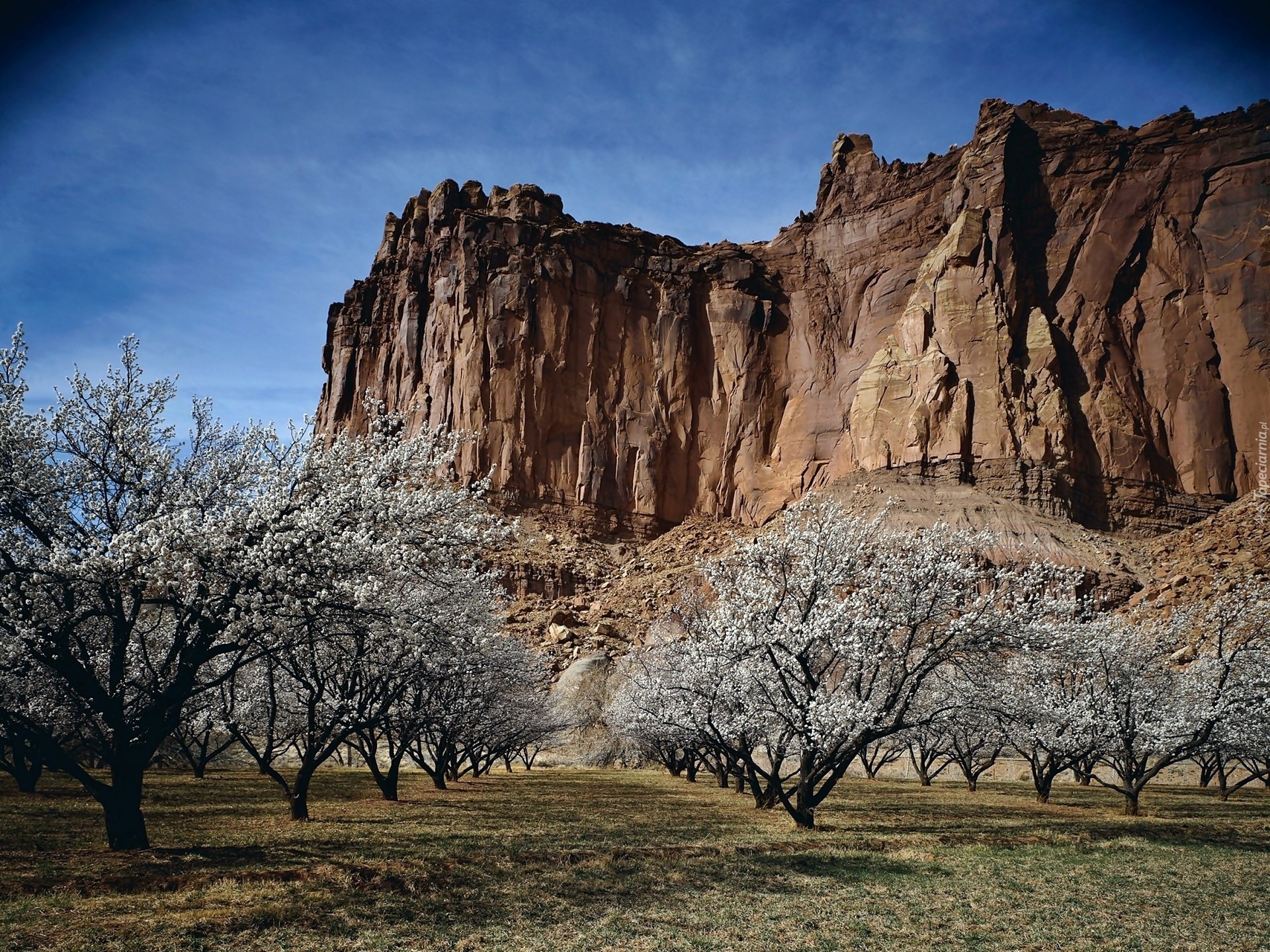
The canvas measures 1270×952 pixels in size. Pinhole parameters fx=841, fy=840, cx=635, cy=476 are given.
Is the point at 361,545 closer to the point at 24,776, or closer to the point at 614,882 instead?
the point at 614,882

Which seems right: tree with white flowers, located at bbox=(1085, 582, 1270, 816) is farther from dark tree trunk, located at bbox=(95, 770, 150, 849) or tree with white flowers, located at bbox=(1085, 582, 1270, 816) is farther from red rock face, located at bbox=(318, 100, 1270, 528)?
red rock face, located at bbox=(318, 100, 1270, 528)

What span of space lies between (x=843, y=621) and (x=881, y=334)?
3800 inches

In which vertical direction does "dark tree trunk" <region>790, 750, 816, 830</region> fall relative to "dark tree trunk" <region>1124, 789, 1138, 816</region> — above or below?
above

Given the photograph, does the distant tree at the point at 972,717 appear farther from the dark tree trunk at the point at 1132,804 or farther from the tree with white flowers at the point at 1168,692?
the dark tree trunk at the point at 1132,804

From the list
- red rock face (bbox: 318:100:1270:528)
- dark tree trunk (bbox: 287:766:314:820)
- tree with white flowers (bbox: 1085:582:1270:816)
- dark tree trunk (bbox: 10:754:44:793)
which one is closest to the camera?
dark tree trunk (bbox: 287:766:314:820)

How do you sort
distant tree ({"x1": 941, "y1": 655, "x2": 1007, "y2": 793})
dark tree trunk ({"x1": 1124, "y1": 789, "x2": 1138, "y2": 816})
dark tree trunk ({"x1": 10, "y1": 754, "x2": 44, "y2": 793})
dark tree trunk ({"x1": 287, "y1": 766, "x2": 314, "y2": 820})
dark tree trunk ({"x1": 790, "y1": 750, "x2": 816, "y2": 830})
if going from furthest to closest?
1. dark tree trunk ({"x1": 1124, "y1": 789, "x2": 1138, "y2": 816})
2. dark tree trunk ({"x1": 10, "y1": 754, "x2": 44, "y2": 793})
3. dark tree trunk ({"x1": 287, "y1": 766, "x2": 314, "y2": 820})
4. dark tree trunk ({"x1": 790, "y1": 750, "x2": 816, "y2": 830})
5. distant tree ({"x1": 941, "y1": 655, "x2": 1007, "y2": 793})

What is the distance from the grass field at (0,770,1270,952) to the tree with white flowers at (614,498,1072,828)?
2.48m

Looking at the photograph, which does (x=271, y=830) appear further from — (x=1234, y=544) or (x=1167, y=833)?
(x=1234, y=544)

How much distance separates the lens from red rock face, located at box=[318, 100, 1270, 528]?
303ft

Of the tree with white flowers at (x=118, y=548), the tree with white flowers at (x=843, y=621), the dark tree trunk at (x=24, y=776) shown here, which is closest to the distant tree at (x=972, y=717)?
the tree with white flowers at (x=843, y=621)

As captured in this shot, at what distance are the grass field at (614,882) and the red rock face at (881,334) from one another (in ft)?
248

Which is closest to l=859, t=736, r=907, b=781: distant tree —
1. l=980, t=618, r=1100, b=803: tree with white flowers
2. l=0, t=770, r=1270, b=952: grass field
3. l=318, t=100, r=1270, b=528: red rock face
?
l=980, t=618, r=1100, b=803: tree with white flowers

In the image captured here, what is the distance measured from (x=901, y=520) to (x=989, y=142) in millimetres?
53933

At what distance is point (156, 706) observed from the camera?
13.3 m
